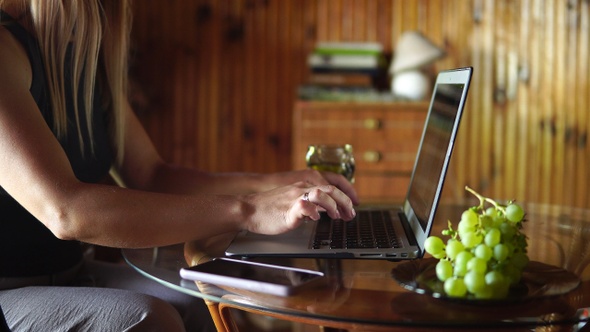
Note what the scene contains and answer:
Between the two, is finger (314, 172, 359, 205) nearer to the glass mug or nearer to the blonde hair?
the glass mug

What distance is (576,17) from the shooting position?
3281mm

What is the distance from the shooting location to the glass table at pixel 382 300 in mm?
813

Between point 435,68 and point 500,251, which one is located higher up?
point 435,68

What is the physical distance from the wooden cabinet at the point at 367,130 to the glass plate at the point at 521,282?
197 cm

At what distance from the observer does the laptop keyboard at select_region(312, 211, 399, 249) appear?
3.65ft

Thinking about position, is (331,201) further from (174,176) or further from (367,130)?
(367,130)

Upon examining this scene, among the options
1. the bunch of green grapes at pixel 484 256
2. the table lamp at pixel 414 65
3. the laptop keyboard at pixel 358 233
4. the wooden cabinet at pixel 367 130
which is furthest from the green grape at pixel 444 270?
the table lamp at pixel 414 65

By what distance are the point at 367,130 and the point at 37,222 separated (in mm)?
1868

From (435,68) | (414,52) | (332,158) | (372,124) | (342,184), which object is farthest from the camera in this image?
(435,68)

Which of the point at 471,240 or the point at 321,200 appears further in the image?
the point at 321,200

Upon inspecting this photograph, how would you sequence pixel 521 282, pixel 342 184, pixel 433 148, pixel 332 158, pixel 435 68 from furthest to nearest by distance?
pixel 435 68, pixel 332 158, pixel 342 184, pixel 433 148, pixel 521 282

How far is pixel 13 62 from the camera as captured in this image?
118 centimetres

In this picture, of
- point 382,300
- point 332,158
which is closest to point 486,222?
point 382,300

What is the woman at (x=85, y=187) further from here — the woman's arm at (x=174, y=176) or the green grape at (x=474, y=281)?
the green grape at (x=474, y=281)
